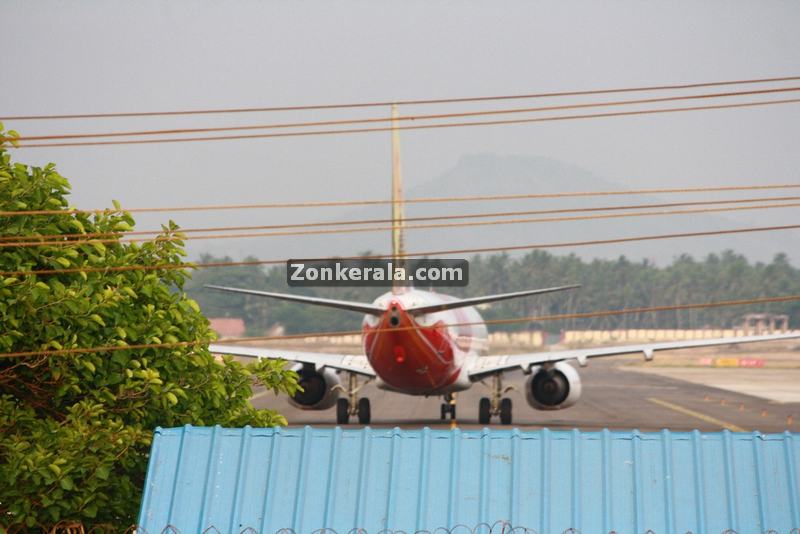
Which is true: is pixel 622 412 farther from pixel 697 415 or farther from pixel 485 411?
pixel 485 411

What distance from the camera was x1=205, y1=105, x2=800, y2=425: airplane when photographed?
3869 cm

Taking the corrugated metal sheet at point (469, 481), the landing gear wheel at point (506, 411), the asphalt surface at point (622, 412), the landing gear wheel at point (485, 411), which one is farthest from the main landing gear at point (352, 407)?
the corrugated metal sheet at point (469, 481)

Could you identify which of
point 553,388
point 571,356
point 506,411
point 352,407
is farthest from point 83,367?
point 571,356

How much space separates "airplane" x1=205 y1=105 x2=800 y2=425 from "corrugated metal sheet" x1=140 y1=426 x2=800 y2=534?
74.9 ft

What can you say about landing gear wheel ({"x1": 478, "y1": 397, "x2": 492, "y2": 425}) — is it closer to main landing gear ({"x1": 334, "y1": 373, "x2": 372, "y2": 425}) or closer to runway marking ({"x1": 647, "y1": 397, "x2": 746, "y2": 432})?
main landing gear ({"x1": 334, "y1": 373, "x2": 372, "y2": 425})

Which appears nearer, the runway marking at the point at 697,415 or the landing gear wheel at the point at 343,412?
the landing gear wheel at the point at 343,412

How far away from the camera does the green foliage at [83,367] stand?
48.6ft

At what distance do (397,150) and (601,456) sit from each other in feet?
91.9

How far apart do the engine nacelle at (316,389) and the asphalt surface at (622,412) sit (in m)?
3.05

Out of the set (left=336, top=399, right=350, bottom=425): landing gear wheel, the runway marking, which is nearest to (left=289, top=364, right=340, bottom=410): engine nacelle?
(left=336, top=399, right=350, bottom=425): landing gear wheel

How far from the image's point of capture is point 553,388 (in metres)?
42.8

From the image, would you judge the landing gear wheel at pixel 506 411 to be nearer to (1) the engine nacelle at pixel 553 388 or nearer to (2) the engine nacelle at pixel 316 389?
(1) the engine nacelle at pixel 553 388

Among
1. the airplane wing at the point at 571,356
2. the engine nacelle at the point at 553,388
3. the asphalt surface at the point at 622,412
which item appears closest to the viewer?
the engine nacelle at the point at 553,388

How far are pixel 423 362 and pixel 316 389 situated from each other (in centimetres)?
513
